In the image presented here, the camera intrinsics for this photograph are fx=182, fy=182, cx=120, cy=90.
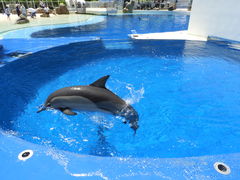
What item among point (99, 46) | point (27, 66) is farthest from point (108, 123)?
point (99, 46)

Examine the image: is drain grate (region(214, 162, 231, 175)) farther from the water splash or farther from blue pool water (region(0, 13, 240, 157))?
the water splash

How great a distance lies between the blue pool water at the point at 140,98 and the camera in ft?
12.7

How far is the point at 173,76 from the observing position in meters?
7.05

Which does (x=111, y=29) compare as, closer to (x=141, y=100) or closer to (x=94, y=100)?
(x=141, y=100)

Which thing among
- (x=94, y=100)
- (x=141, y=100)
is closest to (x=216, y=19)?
(x=141, y=100)

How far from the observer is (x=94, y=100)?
11.4 feet

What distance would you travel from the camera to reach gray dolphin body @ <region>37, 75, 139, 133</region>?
3.48 metres

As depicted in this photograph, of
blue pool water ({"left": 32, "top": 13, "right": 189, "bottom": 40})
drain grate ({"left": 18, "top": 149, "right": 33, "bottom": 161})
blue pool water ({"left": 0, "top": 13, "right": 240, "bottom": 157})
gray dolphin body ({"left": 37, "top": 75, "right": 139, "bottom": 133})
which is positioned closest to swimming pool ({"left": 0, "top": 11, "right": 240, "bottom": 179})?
blue pool water ({"left": 0, "top": 13, "right": 240, "bottom": 157})

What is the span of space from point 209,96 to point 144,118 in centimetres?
238

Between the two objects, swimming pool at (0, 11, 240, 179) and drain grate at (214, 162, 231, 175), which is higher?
drain grate at (214, 162, 231, 175)

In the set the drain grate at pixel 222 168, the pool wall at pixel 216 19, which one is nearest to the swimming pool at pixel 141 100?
the drain grate at pixel 222 168

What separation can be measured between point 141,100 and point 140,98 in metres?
0.12

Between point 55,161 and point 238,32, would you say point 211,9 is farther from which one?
point 55,161

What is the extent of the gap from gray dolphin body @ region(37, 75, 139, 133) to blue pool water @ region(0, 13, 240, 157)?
488 millimetres
